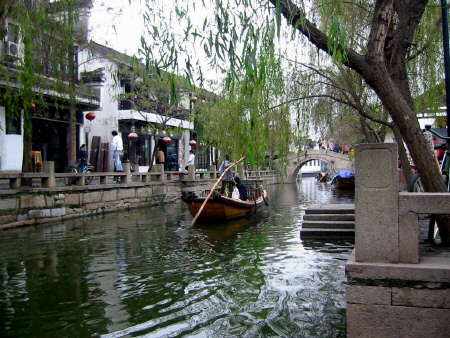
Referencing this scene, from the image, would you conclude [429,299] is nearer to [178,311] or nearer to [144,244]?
[178,311]

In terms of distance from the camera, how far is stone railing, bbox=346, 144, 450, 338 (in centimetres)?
310

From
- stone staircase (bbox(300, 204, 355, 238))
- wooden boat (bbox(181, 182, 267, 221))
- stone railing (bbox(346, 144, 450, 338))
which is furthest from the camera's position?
wooden boat (bbox(181, 182, 267, 221))

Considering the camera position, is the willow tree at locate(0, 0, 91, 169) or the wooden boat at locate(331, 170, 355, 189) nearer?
the willow tree at locate(0, 0, 91, 169)

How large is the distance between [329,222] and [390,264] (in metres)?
5.72

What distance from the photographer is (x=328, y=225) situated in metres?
8.76

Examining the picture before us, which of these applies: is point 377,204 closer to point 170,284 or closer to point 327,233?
point 170,284

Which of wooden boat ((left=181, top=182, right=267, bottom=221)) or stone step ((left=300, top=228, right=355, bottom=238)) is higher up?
wooden boat ((left=181, top=182, right=267, bottom=221))

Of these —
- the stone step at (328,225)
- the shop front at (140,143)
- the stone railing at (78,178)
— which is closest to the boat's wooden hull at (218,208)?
the stone step at (328,225)

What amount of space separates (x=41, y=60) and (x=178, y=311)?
524 centimetres

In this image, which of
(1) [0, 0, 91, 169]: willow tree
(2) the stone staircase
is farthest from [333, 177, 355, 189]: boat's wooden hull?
(1) [0, 0, 91, 169]: willow tree

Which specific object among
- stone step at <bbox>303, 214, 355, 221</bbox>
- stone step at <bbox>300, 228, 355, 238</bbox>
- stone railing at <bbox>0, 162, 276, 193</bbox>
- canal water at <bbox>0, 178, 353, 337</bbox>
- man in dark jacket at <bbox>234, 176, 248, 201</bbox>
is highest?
stone railing at <bbox>0, 162, 276, 193</bbox>

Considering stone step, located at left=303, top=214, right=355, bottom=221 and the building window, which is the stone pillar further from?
the building window

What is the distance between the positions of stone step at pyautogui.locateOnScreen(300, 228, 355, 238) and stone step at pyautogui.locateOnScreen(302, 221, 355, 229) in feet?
0.34

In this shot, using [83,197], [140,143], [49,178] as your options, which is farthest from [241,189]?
[140,143]
